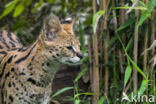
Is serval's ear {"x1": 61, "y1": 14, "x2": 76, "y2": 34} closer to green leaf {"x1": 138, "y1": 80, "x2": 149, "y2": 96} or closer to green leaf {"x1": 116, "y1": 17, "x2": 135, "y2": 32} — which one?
green leaf {"x1": 116, "y1": 17, "x2": 135, "y2": 32}

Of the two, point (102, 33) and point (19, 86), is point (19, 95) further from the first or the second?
point (102, 33)

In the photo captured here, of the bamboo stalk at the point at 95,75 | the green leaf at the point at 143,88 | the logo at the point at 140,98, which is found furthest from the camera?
the bamboo stalk at the point at 95,75

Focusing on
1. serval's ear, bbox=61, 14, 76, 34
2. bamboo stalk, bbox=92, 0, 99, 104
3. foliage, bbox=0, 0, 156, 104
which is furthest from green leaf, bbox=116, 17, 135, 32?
serval's ear, bbox=61, 14, 76, 34

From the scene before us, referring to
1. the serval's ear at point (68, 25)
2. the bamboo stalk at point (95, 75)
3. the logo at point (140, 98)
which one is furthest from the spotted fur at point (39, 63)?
the logo at point (140, 98)

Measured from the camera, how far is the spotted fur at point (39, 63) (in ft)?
9.48

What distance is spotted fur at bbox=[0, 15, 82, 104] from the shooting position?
9.48 feet

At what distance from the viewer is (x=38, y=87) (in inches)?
120

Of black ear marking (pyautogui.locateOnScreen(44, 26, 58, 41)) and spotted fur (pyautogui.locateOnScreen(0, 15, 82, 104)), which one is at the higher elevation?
black ear marking (pyautogui.locateOnScreen(44, 26, 58, 41))

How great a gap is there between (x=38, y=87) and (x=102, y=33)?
77 cm

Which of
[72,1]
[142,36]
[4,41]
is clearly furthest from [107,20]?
[72,1]

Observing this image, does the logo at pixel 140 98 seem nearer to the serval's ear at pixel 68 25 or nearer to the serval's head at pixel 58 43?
the serval's head at pixel 58 43

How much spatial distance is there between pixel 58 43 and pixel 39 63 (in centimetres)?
25

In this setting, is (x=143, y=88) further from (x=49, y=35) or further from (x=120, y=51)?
(x=49, y=35)

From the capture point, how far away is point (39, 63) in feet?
9.75
